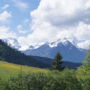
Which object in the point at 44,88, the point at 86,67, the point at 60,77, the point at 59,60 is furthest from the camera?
the point at 59,60

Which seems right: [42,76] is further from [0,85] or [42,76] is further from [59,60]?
[59,60]

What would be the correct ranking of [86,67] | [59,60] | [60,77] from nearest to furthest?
[60,77] < [86,67] < [59,60]

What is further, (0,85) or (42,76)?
(42,76)

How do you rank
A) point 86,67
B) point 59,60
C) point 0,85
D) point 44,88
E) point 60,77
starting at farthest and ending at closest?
point 59,60 < point 86,67 < point 60,77 < point 44,88 < point 0,85

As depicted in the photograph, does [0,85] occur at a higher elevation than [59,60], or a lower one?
lower

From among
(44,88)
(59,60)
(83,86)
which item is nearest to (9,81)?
(44,88)

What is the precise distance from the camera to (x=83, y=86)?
159ft

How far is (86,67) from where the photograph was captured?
235 ft

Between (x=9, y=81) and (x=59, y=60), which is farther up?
(x=59, y=60)

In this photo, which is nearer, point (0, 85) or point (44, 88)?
point (0, 85)

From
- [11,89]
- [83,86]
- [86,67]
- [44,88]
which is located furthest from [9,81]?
[86,67]

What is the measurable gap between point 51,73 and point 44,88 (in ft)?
20.0

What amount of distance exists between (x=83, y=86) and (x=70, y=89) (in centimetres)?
359

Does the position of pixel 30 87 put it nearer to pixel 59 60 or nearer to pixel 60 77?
pixel 60 77
